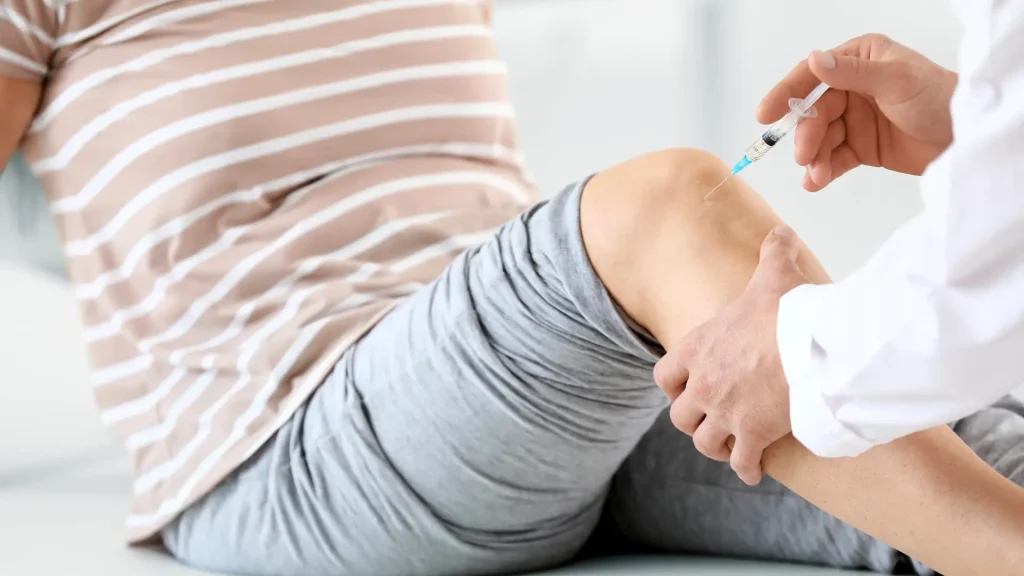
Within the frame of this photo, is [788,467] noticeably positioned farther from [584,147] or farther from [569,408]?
[584,147]

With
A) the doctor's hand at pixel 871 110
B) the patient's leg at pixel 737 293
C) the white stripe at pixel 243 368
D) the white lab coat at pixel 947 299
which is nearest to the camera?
the white lab coat at pixel 947 299

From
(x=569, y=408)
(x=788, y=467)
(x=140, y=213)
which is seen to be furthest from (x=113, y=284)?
(x=788, y=467)

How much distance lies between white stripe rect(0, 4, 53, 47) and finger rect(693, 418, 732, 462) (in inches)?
Result: 30.0

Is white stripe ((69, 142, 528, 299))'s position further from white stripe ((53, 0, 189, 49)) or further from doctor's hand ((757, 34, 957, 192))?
doctor's hand ((757, 34, 957, 192))

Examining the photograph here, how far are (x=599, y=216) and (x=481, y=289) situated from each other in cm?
11

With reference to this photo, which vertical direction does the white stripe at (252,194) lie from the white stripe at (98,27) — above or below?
below

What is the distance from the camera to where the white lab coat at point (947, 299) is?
1.54 feet

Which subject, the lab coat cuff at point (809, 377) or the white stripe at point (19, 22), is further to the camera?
the white stripe at point (19, 22)

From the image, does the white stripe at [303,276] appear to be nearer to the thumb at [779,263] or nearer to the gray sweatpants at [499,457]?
the gray sweatpants at [499,457]

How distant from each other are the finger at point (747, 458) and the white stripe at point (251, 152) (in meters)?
0.59

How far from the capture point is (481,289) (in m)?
0.80

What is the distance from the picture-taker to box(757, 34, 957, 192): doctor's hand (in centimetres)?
73

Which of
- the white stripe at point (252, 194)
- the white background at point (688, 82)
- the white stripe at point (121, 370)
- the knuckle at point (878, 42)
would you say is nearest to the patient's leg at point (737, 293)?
the knuckle at point (878, 42)

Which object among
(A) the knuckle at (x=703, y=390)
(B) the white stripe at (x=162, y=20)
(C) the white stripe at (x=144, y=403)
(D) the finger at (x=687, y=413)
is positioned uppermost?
(B) the white stripe at (x=162, y=20)
